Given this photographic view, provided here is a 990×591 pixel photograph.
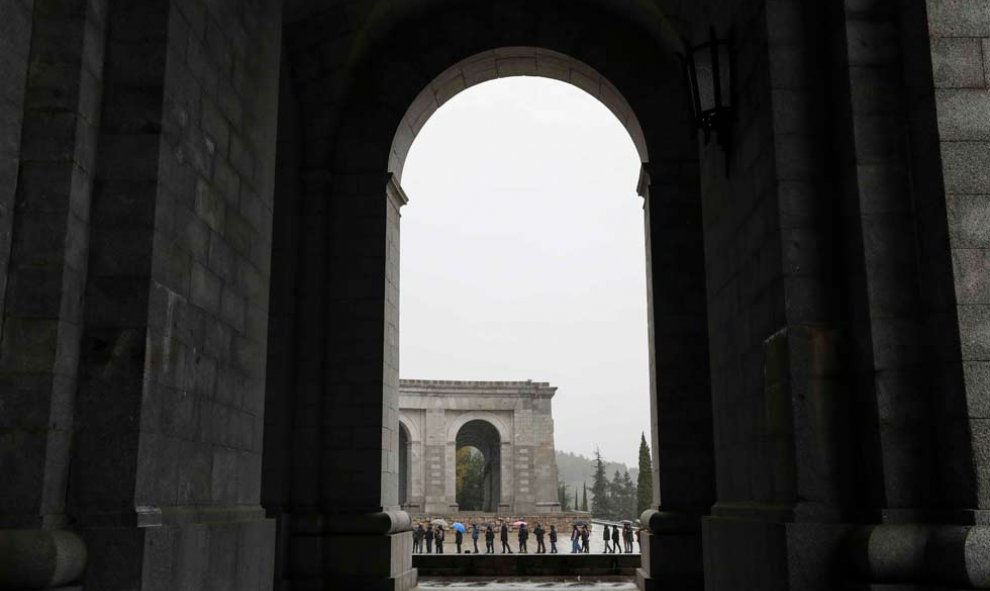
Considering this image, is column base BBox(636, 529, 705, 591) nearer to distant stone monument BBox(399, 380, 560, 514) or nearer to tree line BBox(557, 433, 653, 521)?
distant stone monument BBox(399, 380, 560, 514)

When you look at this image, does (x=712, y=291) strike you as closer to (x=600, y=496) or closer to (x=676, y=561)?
(x=676, y=561)

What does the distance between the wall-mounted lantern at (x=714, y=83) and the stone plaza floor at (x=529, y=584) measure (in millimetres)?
8204

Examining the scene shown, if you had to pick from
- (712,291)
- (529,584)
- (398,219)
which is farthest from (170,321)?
(529,584)

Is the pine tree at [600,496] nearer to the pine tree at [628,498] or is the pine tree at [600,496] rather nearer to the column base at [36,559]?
the pine tree at [628,498]

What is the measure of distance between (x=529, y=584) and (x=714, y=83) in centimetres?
955

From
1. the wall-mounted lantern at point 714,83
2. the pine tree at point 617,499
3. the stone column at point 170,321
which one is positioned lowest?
the pine tree at point 617,499

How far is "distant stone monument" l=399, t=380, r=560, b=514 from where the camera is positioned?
5056 centimetres

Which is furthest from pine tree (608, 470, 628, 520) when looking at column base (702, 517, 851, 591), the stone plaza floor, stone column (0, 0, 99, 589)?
stone column (0, 0, 99, 589)

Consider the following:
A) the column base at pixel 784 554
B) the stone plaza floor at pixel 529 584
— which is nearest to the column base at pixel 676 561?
the stone plaza floor at pixel 529 584

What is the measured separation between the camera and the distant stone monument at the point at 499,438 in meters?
50.6

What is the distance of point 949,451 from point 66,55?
17.8 feet

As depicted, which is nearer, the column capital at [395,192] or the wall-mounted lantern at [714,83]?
the wall-mounted lantern at [714,83]

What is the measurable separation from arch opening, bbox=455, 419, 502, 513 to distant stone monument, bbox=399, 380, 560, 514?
1330 mm

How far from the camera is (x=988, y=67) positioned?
5520mm
